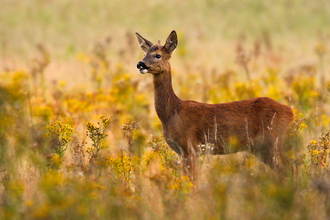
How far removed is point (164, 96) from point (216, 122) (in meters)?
1.02

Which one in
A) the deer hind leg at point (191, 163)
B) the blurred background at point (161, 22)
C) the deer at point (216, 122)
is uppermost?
the blurred background at point (161, 22)

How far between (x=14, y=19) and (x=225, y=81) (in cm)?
2937

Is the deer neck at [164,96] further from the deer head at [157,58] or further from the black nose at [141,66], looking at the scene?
the black nose at [141,66]

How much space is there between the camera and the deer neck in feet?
25.1

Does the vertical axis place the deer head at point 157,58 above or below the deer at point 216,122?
above

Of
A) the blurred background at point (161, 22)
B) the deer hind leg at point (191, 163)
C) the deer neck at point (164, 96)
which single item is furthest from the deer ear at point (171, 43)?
the blurred background at point (161, 22)

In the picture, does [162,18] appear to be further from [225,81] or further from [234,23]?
[225,81]

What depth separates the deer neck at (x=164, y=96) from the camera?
7.66 meters

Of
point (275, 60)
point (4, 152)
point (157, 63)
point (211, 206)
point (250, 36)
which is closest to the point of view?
point (211, 206)

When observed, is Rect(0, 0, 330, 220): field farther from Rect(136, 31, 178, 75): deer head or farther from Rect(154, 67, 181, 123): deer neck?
Rect(136, 31, 178, 75): deer head

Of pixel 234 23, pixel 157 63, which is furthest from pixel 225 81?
pixel 234 23

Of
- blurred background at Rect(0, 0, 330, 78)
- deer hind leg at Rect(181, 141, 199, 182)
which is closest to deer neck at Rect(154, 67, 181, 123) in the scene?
deer hind leg at Rect(181, 141, 199, 182)

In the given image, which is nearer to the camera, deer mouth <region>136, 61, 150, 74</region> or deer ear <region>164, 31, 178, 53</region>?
deer mouth <region>136, 61, 150, 74</region>

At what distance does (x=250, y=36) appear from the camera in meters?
35.1
